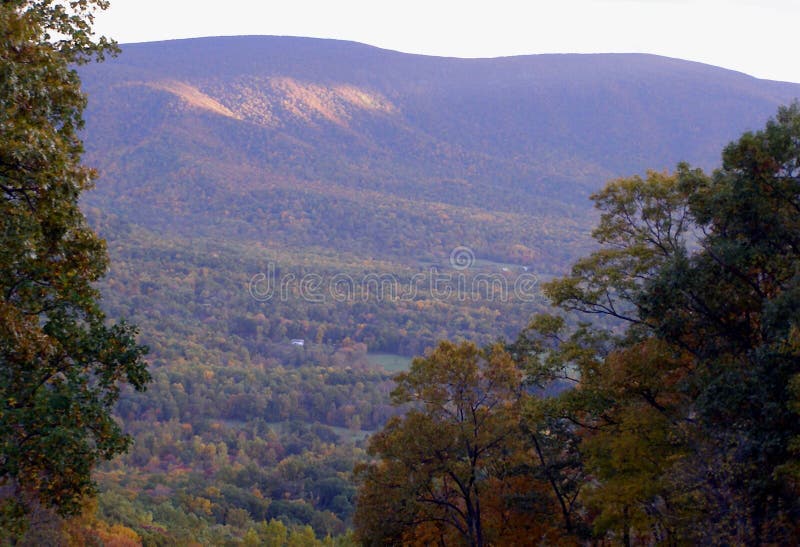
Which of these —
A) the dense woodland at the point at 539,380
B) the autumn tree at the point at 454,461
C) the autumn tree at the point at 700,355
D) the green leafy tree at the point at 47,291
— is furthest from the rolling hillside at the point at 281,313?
the green leafy tree at the point at 47,291

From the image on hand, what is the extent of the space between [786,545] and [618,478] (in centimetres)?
342

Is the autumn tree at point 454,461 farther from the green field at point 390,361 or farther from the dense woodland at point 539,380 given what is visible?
the green field at point 390,361

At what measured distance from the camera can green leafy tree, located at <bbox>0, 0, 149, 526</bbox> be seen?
8.88 meters

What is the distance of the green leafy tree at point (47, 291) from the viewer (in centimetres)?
888

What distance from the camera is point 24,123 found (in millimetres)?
9047

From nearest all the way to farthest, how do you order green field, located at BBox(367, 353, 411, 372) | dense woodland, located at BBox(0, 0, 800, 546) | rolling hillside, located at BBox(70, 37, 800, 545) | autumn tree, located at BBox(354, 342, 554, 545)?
dense woodland, located at BBox(0, 0, 800, 546), autumn tree, located at BBox(354, 342, 554, 545), rolling hillside, located at BBox(70, 37, 800, 545), green field, located at BBox(367, 353, 411, 372)

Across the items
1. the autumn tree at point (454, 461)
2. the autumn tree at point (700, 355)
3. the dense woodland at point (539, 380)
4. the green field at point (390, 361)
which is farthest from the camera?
the green field at point (390, 361)

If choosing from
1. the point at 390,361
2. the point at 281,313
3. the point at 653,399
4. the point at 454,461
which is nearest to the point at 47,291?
the point at 454,461

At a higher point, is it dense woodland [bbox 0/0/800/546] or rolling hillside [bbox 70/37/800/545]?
dense woodland [bbox 0/0/800/546]

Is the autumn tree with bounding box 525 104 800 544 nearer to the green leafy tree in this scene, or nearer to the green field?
the green leafy tree

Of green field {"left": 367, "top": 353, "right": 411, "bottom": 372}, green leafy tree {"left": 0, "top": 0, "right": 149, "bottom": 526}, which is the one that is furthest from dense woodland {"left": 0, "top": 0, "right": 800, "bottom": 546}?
green field {"left": 367, "top": 353, "right": 411, "bottom": 372}

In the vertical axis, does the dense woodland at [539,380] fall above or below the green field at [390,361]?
above

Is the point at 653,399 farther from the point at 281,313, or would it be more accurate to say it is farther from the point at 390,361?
the point at 281,313

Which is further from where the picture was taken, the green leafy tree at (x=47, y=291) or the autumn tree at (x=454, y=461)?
the autumn tree at (x=454, y=461)
